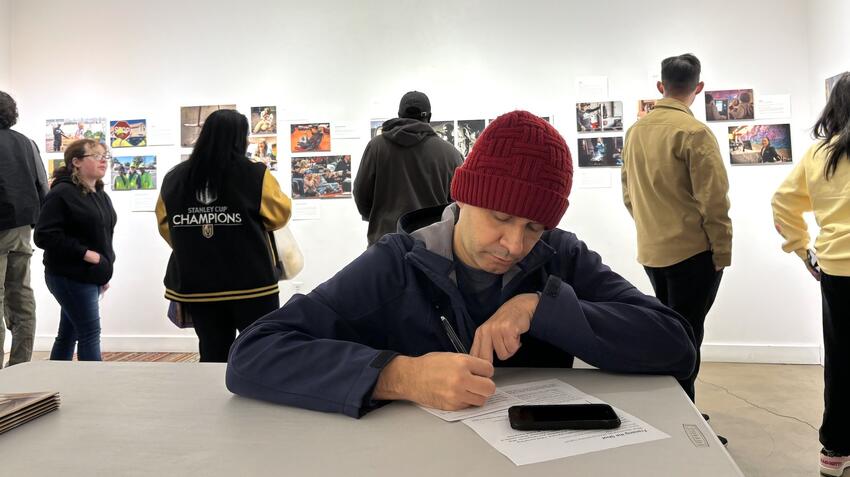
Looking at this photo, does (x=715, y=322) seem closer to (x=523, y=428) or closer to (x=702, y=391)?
(x=702, y=391)

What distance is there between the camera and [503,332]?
43.5 inches

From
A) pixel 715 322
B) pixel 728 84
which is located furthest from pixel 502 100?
pixel 715 322

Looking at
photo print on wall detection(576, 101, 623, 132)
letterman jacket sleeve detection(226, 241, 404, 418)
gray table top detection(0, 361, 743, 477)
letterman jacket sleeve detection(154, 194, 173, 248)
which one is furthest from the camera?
photo print on wall detection(576, 101, 623, 132)

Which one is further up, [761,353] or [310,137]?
[310,137]

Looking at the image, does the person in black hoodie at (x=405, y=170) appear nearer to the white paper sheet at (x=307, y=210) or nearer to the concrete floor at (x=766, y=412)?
the white paper sheet at (x=307, y=210)

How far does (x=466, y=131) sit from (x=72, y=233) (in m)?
2.69

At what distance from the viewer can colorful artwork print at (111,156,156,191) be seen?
4.72 meters

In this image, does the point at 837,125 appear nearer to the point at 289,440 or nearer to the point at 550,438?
the point at 550,438

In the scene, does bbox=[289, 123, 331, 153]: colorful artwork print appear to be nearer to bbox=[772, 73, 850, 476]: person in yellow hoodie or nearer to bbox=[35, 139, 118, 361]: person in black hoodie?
bbox=[35, 139, 118, 361]: person in black hoodie

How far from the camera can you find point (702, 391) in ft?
11.1

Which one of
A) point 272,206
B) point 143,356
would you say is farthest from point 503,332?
point 143,356

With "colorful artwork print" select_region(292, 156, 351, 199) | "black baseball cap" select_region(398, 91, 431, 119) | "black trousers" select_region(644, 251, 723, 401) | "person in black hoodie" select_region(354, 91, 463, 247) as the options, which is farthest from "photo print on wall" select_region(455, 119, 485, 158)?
"black trousers" select_region(644, 251, 723, 401)

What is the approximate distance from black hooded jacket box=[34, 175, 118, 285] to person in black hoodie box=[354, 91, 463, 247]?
4.97 feet

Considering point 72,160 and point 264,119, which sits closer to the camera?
point 72,160
